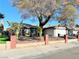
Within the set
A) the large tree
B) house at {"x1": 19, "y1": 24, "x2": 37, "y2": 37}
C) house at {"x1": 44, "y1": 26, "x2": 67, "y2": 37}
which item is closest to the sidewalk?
the large tree

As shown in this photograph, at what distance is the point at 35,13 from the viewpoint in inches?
1689

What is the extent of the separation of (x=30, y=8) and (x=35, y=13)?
7.52 feet

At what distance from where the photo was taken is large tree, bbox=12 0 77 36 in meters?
40.2

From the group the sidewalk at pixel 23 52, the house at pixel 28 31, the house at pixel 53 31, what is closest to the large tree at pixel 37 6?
the sidewalk at pixel 23 52

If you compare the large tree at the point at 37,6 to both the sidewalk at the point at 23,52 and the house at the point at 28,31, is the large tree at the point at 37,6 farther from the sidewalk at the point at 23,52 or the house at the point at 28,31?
the house at the point at 28,31

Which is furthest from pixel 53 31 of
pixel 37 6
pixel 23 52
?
pixel 23 52

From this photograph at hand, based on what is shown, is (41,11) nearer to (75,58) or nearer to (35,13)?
(35,13)

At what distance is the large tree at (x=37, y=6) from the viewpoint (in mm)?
40188

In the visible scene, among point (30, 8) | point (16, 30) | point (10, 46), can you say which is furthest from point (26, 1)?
point (10, 46)

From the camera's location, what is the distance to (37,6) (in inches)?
1572

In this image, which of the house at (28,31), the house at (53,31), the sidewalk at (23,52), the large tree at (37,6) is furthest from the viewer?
the house at (53,31)

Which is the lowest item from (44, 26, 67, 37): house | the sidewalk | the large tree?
the sidewalk

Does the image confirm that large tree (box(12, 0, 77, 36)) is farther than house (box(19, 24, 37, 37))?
No

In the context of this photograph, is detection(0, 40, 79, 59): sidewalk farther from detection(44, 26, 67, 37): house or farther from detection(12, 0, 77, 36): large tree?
detection(44, 26, 67, 37): house
